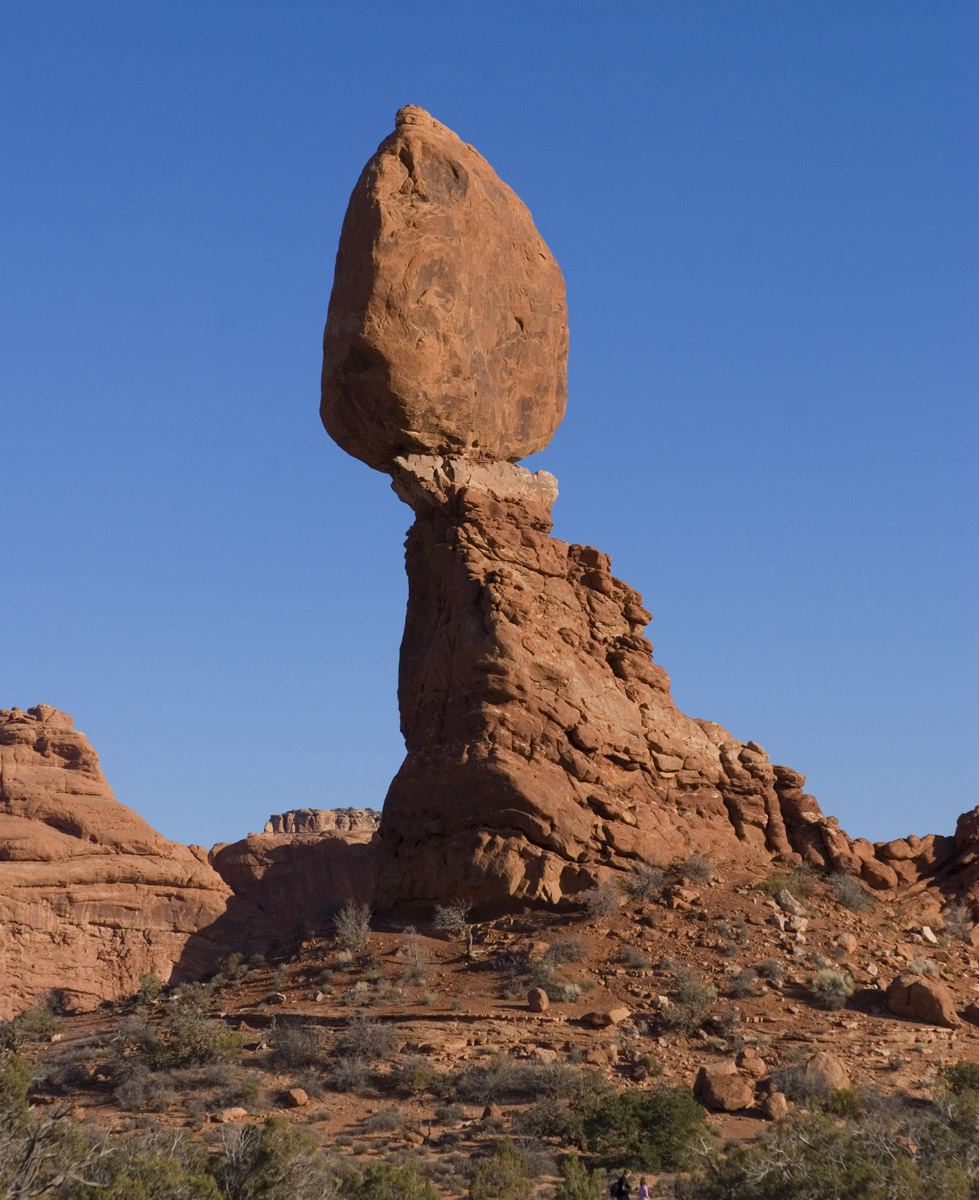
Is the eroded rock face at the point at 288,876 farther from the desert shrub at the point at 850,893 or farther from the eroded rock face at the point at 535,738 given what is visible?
the desert shrub at the point at 850,893

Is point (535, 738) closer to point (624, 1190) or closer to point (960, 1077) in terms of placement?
point (960, 1077)

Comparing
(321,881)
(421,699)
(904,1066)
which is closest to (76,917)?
(321,881)

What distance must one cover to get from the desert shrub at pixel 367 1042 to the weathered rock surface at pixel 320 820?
47.0 m

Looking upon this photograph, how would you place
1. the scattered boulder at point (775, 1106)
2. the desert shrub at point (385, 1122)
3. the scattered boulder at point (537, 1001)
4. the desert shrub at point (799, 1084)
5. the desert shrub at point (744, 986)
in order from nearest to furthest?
the desert shrub at point (385, 1122)
the scattered boulder at point (775, 1106)
the desert shrub at point (799, 1084)
the scattered boulder at point (537, 1001)
the desert shrub at point (744, 986)

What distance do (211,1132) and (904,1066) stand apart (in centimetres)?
938

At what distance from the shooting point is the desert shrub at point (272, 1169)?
15.3 m

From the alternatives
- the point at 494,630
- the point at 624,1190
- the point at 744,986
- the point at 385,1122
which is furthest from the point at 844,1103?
the point at 494,630

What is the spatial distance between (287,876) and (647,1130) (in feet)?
92.3

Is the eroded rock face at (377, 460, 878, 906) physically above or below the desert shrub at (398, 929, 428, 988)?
above

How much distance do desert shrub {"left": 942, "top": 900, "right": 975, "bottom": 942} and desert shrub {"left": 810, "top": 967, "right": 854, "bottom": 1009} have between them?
3.89m

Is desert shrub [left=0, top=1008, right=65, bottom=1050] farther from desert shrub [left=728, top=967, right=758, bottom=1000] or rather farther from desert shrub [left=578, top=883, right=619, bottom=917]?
desert shrub [left=728, top=967, right=758, bottom=1000]

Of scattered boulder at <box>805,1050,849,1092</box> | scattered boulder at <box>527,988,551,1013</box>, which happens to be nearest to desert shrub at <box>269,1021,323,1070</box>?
scattered boulder at <box>527,988,551,1013</box>

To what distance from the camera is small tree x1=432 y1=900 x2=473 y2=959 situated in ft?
78.8

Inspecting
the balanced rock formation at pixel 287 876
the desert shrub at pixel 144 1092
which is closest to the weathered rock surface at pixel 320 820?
the balanced rock formation at pixel 287 876
